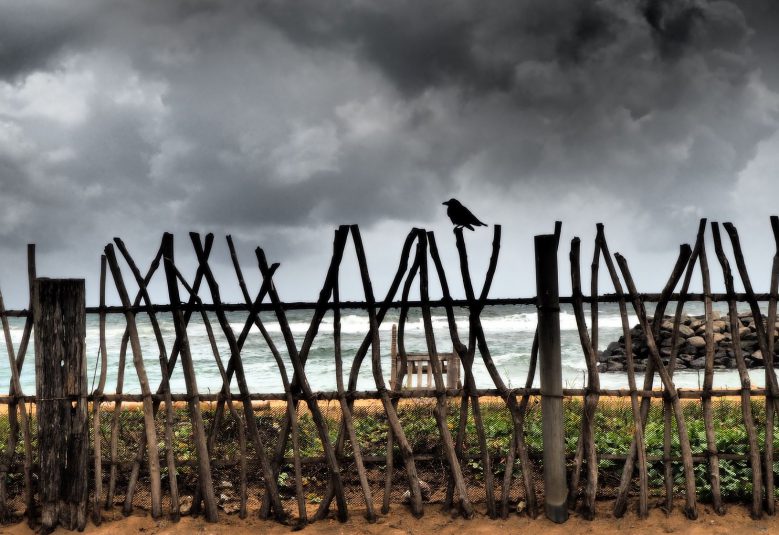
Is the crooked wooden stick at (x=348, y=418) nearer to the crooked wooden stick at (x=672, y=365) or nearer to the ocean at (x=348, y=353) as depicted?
the crooked wooden stick at (x=672, y=365)

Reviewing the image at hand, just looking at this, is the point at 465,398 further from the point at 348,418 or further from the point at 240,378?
the point at 240,378

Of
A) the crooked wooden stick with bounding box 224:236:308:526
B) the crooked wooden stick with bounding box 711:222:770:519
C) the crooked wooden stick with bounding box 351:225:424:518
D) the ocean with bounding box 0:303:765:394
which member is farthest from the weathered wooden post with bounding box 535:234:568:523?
the ocean with bounding box 0:303:765:394

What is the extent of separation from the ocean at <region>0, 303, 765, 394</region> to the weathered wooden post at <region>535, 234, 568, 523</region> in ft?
9.23

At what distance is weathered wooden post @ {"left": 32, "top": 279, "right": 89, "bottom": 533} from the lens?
477 centimetres

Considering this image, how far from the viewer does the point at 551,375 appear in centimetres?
464

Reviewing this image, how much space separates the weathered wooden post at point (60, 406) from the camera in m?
4.77

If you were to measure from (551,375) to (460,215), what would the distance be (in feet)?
4.44

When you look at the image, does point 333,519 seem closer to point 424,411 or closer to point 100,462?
point 100,462

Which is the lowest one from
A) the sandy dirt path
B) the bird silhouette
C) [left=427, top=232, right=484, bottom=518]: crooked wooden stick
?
the sandy dirt path

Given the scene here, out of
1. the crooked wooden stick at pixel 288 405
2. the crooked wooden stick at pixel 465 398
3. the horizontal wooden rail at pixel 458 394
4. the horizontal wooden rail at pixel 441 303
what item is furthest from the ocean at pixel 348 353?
the crooked wooden stick at pixel 465 398

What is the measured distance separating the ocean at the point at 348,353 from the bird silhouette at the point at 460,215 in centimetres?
328

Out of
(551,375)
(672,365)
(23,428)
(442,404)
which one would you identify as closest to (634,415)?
(672,365)

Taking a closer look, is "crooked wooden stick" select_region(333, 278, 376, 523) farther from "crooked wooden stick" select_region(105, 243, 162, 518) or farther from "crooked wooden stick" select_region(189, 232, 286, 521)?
"crooked wooden stick" select_region(105, 243, 162, 518)

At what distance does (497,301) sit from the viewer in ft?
15.5
